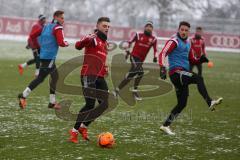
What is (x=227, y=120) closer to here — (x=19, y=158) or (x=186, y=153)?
(x=186, y=153)

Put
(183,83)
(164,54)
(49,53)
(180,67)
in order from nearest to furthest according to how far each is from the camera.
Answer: (164,54) < (183,83) < (180,67) < (49,53)

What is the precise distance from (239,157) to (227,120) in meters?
3.83

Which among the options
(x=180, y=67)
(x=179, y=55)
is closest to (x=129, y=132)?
(x=180, y=67)

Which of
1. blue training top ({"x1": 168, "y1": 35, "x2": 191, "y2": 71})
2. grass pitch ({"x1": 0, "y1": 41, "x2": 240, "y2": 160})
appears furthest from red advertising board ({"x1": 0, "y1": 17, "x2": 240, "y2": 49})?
blue training top ({"x1": 168, "y1": 35, "x2": 191, "y2": 71})

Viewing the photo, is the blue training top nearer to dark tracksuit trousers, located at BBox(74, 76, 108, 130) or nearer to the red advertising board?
dark tracksuit trousers, located at BBox(74, 76, 108, 130)

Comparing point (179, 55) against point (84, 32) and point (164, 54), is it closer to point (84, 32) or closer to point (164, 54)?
point (164, 54)

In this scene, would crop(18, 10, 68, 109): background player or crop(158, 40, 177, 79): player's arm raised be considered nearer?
crop(158, 40, 177, 79): player's arm raised

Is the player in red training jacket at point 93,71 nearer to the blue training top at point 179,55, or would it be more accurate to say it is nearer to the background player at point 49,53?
the blue training top at point 179,55

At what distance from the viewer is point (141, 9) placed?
73.1 metres

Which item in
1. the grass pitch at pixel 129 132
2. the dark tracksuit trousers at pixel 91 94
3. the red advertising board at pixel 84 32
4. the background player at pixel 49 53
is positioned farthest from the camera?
the red advertising board at pixel 84 32

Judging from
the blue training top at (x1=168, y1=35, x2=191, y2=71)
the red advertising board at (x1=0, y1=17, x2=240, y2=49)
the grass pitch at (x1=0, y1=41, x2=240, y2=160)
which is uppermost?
the blue training top at (x1=168, y1=35, x2=191, y2=71)

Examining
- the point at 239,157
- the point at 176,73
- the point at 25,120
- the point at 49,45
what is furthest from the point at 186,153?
the point at 49,45

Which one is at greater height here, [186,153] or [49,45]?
[49,45]

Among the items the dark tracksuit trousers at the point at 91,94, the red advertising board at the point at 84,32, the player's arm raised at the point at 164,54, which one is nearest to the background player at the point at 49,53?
the player's arm raised at the point at 164,54
